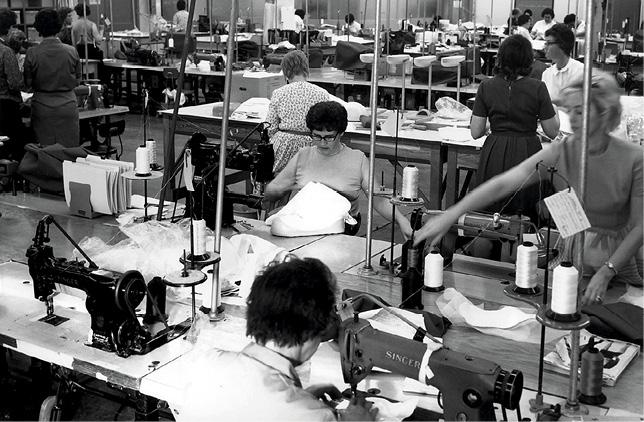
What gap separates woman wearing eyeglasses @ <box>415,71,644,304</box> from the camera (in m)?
2.42

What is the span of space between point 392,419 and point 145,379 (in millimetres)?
595

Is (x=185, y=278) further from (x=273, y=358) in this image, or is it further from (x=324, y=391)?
(x=273, y=358)

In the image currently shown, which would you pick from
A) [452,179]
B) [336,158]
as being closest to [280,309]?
[336,158]

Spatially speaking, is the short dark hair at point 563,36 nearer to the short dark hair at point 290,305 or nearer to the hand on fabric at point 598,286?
the hand on fabric at point 598,286

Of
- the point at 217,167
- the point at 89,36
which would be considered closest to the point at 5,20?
the point at 217,167

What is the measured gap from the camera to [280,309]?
1.53 m

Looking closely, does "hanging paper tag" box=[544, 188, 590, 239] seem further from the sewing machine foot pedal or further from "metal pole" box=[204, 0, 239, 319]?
the sewing machine foot pedal

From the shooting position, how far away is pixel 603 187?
2.53 m

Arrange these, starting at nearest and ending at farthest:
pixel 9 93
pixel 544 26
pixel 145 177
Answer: pixel 145 177, pixel 9 93, pixel 544 26

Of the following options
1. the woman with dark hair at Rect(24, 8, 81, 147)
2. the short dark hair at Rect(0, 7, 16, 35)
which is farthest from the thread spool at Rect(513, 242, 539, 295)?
the short dark hair at Rect(0, 7, 16, 35)

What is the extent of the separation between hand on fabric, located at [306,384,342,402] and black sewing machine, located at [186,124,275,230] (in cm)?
132

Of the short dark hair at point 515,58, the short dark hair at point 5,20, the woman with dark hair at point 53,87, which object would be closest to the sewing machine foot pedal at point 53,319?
the short dark hair at point 515,58

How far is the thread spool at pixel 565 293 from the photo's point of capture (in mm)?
1554

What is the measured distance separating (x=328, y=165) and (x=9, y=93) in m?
3.18
